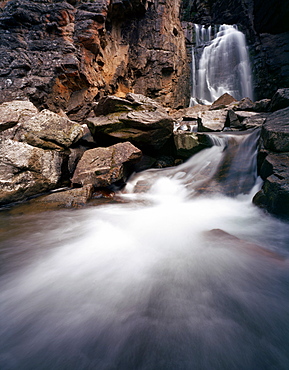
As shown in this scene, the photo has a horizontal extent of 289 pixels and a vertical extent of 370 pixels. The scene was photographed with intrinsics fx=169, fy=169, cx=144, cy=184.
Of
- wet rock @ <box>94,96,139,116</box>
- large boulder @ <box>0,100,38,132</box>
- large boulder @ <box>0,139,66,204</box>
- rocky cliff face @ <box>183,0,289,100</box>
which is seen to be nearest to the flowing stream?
large boulder @ <box>0,139,66,204</box>

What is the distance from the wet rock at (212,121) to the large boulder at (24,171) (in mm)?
6857

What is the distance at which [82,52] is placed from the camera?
11031 mm

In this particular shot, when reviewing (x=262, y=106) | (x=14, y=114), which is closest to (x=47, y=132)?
(x=14, y=114)

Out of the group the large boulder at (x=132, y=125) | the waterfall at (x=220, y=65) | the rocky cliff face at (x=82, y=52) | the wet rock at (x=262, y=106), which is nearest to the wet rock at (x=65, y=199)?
the large boulder at (x=132, y=125)

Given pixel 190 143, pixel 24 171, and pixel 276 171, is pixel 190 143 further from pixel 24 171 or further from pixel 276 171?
pixel 24 171

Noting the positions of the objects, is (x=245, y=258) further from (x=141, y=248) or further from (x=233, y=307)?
(x=141, y=248)

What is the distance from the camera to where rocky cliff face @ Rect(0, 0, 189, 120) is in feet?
32.6

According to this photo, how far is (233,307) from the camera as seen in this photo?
4.24 feet

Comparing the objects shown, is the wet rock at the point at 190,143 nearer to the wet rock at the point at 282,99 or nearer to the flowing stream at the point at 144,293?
the wet rock at the point at 282,99

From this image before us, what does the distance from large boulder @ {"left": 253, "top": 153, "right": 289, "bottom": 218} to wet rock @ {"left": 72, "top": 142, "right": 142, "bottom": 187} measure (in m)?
3.41

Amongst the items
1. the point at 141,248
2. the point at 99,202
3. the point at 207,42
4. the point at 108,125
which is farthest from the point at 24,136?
the point at 207,42

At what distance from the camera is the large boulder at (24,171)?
159 inches

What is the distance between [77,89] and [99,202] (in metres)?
10.3

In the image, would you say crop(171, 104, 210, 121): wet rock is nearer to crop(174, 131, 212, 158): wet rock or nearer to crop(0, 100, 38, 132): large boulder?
crop(174, 131, 212, 158): wet rock
